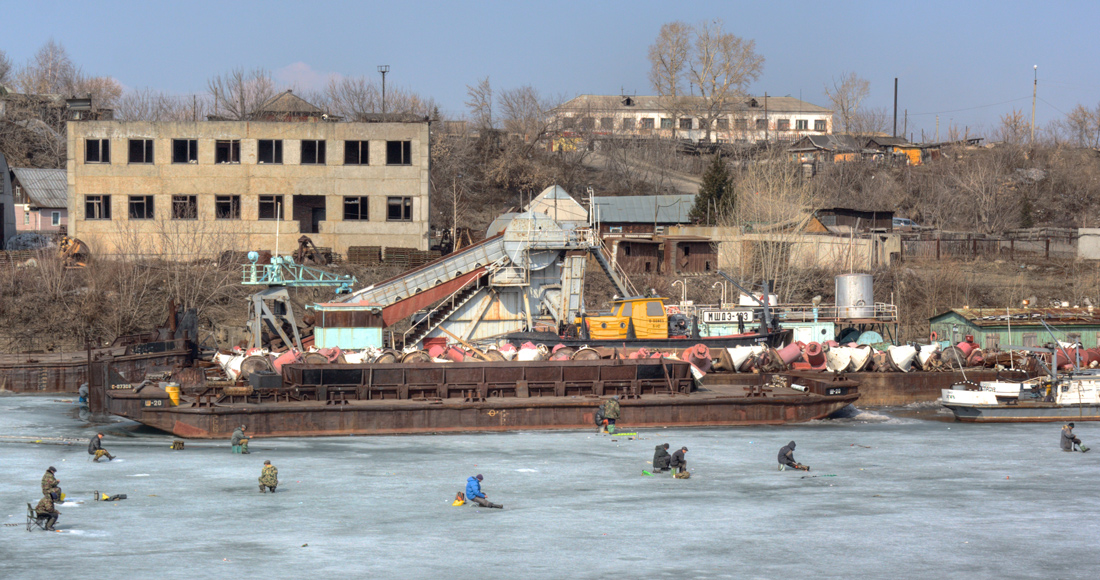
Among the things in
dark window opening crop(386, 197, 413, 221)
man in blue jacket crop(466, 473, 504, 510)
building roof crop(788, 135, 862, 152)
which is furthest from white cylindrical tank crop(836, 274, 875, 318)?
building roof crop(788, 135, 862, 152)

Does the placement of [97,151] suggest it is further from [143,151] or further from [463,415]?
[463,415]

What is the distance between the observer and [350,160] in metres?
55.8

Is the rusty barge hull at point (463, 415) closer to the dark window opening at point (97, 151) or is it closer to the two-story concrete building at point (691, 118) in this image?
the dark window opening at point (97, 151)

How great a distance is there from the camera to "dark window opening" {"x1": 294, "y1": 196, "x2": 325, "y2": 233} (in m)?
56.1

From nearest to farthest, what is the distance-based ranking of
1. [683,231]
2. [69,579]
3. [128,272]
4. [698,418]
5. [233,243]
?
1. [69,579]
2. [698,418]
3. [128,272]
4. [233,243]
5. [683,231]

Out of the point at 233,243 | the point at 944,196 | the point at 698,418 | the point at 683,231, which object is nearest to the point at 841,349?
the point at 698,418

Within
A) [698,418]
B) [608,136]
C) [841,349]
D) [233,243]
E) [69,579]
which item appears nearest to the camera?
[69,579]

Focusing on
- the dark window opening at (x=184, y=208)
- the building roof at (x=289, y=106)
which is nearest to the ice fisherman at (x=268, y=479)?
the dark window opening at (x=184, y=208)

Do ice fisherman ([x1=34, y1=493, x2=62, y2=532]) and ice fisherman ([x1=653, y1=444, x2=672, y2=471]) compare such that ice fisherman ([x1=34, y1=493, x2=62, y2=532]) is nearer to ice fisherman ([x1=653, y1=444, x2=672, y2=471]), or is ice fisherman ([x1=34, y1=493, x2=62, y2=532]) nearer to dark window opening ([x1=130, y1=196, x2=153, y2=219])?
ice fisherman ([x1=653, y1=444, x2=672, y2=471])

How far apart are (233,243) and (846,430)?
3588 centimetres

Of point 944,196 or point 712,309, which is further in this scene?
point 944,196

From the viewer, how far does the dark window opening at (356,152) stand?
182 feet

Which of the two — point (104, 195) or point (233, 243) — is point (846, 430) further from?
point (104, 195)

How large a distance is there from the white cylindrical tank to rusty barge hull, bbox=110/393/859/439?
1347 cm
